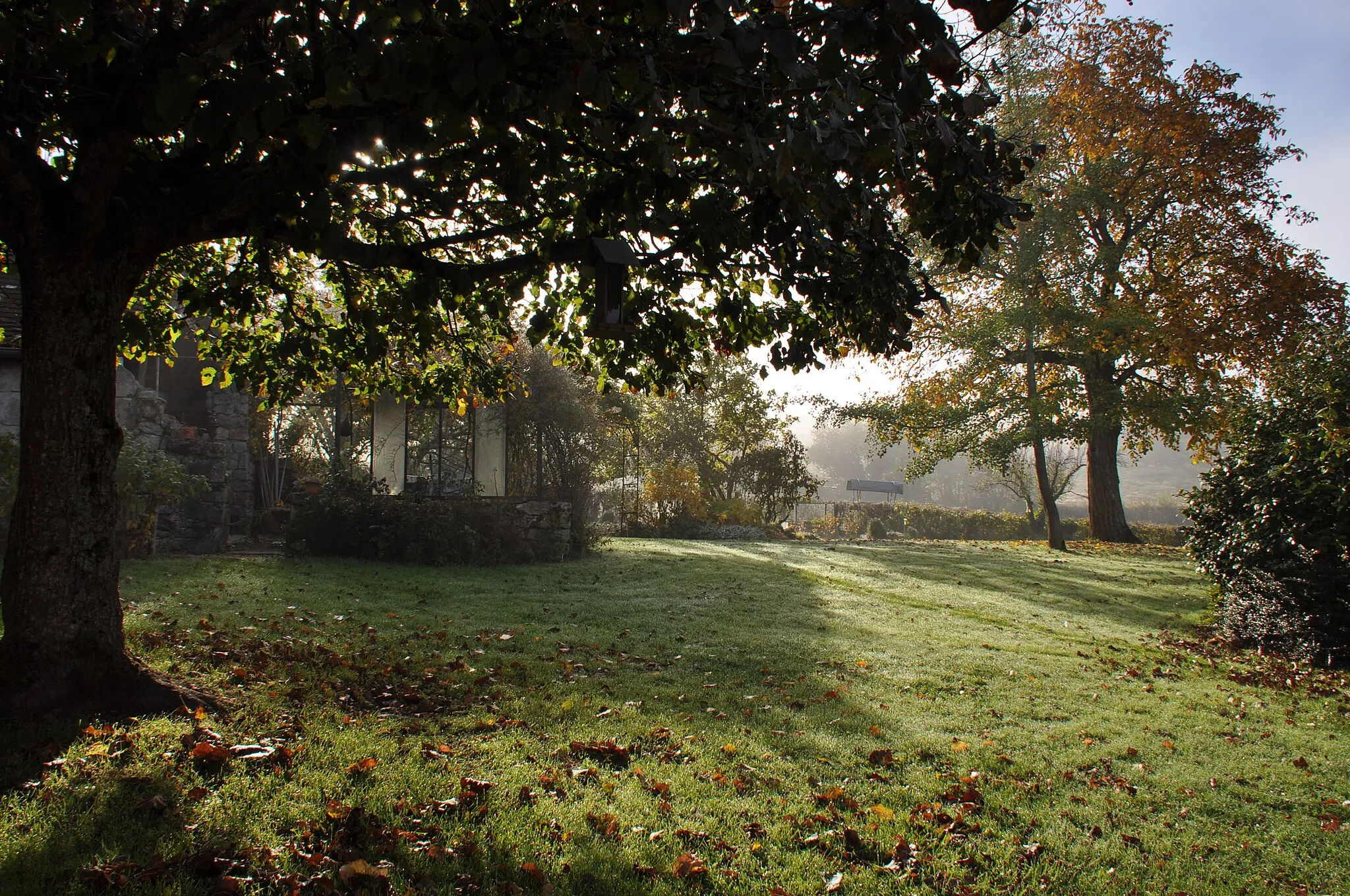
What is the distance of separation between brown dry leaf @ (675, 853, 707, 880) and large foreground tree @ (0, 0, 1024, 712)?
262 cm

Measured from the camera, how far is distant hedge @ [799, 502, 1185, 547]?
28.6 meters

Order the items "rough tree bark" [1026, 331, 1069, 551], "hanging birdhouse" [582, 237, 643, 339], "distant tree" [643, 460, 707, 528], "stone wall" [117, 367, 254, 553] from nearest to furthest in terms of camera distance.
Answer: "hanging birdhouse" [582, 237, 643, 339], "stone wall" [117, 367, 254, 553], "rough tree bark" [1026, 331, 1069, 551], "distant tree" [643, 460, 707, 528]

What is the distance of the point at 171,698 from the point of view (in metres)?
4.25

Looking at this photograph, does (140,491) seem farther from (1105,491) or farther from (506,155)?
(1105,491)

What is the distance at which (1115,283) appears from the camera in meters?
20.4

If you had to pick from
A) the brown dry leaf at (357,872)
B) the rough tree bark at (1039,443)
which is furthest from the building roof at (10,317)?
the rough tree bark at (1039,443)

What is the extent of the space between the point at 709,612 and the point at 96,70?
7229 mm

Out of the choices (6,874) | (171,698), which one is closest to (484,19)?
(6,874)

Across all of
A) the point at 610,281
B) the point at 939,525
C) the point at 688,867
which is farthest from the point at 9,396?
the point at 939,525

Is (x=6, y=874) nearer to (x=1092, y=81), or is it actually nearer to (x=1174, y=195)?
(x=1092, y=81)

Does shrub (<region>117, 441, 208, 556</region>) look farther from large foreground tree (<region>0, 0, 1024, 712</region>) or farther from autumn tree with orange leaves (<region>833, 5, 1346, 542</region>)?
autumn tree with orange leaves (<region>833, 5, 1346, 542</region>)

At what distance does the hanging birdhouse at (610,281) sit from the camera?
4.70m

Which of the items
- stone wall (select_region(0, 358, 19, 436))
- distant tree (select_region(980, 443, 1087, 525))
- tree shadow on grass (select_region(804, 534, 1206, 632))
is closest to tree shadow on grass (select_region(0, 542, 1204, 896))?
tree shadow on grass (select_region(804, 534, 1206, 632))

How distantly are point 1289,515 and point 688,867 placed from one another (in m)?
8.65
